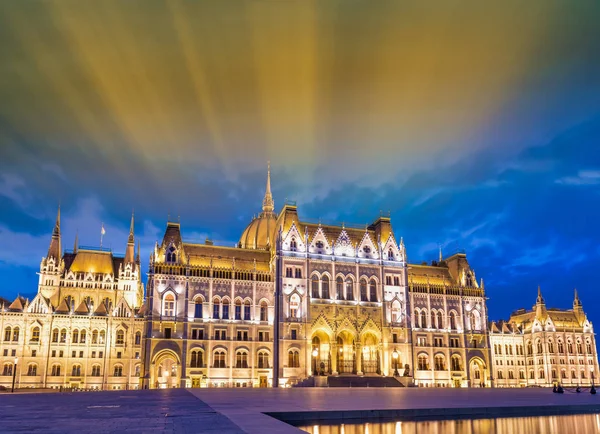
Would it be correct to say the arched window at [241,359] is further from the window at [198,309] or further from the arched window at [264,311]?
the window at [198,309]

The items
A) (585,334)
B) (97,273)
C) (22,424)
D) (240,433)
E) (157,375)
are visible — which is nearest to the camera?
(240,433)

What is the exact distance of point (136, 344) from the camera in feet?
281

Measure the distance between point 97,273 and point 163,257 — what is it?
3236 cm

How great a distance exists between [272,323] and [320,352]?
9213 millimetres

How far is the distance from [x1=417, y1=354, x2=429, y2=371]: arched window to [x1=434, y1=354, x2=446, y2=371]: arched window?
80.3 inches

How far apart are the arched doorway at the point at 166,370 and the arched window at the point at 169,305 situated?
19.1 feet

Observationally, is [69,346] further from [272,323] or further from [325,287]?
[325,287]

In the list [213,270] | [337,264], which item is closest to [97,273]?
[213,270]

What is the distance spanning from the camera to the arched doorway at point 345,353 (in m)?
84.8

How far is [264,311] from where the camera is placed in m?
86.1

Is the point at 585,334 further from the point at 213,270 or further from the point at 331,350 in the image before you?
the point at 213,270

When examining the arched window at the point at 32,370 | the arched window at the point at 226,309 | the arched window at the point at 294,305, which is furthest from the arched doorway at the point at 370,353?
the arched window at the point at 32,370

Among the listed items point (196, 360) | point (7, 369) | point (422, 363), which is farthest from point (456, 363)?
point (7, 369)

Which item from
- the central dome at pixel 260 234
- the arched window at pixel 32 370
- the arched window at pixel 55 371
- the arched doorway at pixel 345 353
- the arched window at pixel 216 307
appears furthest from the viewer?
the central dome at pixel 260 234
